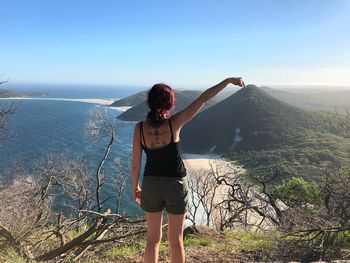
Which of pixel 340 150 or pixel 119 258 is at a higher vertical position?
pixel 119 258

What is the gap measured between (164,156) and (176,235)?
2.70 feet

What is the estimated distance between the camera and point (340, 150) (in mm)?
61062

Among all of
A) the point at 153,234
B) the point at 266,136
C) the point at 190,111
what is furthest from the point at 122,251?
the point at 266,136

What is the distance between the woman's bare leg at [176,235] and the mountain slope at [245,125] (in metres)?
74.7

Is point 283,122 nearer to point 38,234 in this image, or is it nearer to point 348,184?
point 348,184

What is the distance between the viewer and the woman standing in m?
3.49

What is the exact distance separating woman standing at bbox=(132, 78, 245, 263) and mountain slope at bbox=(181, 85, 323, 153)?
74798 mm

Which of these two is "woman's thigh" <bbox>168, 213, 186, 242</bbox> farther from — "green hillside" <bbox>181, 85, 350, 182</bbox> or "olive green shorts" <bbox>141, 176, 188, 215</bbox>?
"green hillside" <bbox>181, 85, 350, 182</bbox>

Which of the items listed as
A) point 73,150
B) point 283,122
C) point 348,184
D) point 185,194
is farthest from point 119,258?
point 283,122

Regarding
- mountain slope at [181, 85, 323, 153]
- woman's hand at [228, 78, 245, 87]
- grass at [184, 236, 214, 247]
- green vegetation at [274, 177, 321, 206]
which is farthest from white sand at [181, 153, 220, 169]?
woman's hand at [228, 78, 245, 87]

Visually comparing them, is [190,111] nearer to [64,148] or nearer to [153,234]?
[153,234]

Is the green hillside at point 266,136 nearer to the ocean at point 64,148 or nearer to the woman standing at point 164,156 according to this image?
the ocean at point 64,148

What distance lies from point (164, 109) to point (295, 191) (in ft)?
88.5

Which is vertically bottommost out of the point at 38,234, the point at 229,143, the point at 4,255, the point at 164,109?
the point at 229,143
